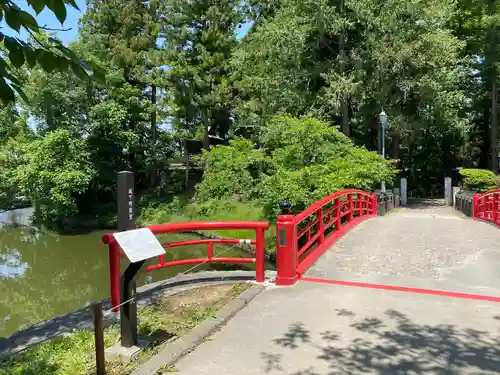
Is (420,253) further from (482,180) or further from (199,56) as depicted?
(199,56)

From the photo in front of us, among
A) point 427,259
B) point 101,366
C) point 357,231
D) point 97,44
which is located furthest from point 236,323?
point 97,44

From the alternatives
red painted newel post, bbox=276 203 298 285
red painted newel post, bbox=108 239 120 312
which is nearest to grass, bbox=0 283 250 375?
red painted newel post, bbox=108 239 120 312

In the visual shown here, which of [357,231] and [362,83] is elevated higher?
[362,83]

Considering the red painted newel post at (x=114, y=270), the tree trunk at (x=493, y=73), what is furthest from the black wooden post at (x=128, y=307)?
the tree trunk at (x=493, y=73)

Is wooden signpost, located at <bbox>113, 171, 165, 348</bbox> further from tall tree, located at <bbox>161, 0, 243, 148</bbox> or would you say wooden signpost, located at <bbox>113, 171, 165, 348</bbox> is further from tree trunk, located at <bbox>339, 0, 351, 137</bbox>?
tall tree, located at <bbox>161, 0, 243, 148</bbox>

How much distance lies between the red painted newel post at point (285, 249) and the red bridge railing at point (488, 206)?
925 centimetres

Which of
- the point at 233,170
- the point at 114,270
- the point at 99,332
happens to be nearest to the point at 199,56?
the point at 233,170

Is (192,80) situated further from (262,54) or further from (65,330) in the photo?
(65,330)

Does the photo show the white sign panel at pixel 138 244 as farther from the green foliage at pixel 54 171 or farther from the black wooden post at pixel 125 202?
the green foliage at pixel 54 171

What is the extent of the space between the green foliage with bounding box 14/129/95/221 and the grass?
20.8 metres

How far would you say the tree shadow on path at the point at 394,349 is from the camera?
4066 mm

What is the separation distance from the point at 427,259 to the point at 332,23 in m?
17.4

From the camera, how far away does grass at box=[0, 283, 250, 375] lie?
4230 mm

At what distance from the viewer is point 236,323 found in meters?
5.21
